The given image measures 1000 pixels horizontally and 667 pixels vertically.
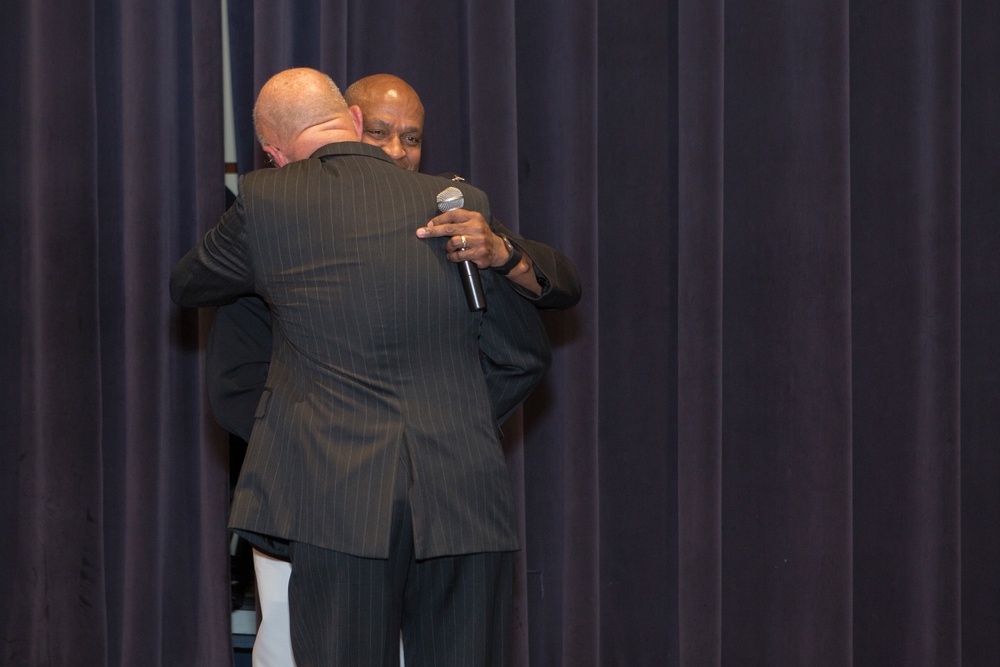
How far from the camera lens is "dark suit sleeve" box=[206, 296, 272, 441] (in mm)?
1869

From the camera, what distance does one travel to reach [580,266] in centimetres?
258

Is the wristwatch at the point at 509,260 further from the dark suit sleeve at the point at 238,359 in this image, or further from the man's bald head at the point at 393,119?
the man's bald head at the point at 393,119

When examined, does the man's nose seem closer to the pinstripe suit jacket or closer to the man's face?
the man's face

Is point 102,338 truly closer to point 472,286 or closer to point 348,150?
point 348,150

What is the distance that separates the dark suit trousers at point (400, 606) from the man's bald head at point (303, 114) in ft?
1.94

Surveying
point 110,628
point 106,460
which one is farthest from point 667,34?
point 110,628

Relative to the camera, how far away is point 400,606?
1598 millimetres

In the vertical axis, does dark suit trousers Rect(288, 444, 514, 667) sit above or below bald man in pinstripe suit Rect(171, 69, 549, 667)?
below

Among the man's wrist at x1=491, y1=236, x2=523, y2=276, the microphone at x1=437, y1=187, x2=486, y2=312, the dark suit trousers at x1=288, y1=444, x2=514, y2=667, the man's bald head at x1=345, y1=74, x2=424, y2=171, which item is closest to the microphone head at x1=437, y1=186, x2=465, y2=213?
the microphone at x1=437, y1=187, x2=486, y2=312

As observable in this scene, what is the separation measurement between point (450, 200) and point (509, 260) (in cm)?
16

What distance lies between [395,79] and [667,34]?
783 mm

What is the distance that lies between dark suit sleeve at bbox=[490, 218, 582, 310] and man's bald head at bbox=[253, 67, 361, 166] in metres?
0.32

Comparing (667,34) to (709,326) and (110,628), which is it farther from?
(110,628)

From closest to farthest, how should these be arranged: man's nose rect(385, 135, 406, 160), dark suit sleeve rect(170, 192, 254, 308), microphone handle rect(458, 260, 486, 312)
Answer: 1. microphone handle rect(458, 260, 486, 312)
2. dark suit sleeve rect(170, 192, 254, 308)
3. man's nose rect(385, 135, 406, 160)
